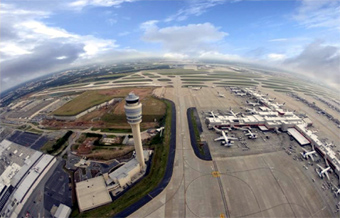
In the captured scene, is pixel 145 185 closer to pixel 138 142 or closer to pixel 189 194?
pixel 138 142

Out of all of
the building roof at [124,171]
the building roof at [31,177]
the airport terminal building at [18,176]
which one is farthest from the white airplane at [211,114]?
the building roof at [31,177]

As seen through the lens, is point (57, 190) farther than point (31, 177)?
No

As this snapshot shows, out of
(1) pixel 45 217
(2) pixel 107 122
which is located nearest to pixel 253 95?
(2) pixel 107 122

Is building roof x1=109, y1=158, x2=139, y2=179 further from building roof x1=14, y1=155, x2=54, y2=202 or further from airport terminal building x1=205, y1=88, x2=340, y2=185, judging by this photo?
airport terminal building x1=205, y1=88, x2=340, y2=185

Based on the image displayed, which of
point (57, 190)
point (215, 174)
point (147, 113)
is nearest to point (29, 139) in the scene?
point (57, 190)

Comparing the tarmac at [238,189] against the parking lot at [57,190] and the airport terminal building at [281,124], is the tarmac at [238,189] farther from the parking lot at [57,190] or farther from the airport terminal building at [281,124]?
the parking lot at [57,190]

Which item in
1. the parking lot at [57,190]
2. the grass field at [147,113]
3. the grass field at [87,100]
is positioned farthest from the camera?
the grass field at [87,100]

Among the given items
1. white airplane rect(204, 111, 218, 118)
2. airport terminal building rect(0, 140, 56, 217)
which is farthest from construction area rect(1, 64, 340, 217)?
airport terminal building rect(0, 140, 56, 217)
